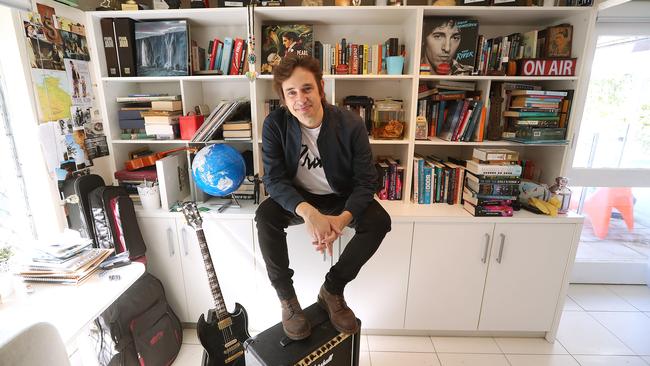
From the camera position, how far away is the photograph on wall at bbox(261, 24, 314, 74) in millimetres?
1881

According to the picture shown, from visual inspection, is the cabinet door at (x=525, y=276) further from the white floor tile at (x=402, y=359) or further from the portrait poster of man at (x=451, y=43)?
the portrait poster of man at (x=451, y=43)

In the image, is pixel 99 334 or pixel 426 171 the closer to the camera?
pixel 99 334

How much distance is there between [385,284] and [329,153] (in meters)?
0.86

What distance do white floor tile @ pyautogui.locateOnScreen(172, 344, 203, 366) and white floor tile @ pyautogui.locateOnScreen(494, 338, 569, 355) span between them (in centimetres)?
180

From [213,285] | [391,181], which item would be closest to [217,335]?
[213,285]

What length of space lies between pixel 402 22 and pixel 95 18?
71.2 inches

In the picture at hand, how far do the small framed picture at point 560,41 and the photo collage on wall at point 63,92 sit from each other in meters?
2.66

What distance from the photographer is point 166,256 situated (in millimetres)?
1850

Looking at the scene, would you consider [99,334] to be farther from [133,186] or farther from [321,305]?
[321,305]

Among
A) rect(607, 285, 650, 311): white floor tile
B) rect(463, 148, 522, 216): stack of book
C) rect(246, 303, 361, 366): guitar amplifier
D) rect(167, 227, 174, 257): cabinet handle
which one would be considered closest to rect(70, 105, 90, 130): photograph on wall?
rect(167, 227, 174, 257): cabinet handle

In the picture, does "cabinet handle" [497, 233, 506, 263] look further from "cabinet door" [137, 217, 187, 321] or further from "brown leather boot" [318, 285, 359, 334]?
"cabinet door" [137, 217, 187, 321]

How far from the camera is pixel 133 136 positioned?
1.98 m

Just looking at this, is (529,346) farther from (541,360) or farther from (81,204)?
(81,204)

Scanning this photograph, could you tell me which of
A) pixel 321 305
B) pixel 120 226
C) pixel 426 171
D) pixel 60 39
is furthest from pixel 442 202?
pixel 60 39
